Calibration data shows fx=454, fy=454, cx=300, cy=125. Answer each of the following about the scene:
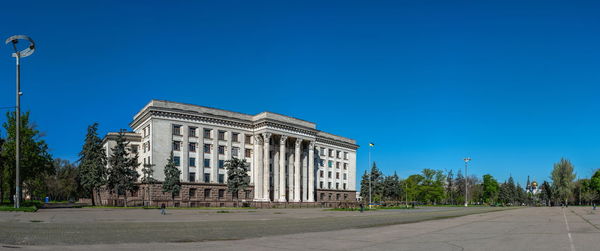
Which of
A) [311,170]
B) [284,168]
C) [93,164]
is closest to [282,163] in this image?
[284,168]

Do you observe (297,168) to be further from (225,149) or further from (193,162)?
(193,162)

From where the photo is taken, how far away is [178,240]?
46.7 ft

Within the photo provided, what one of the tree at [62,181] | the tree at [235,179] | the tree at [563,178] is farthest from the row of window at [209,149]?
the tree at [563,178]

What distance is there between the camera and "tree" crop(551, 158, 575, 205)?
132125mm

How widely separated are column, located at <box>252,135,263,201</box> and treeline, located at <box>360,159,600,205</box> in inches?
839

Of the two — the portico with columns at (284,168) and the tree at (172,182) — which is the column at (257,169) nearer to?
the portico with columns at (284,168)

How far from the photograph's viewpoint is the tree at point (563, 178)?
132125 millimetres

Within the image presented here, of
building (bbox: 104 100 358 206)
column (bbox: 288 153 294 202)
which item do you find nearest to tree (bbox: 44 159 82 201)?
building (bbox: 104 100 358 206)

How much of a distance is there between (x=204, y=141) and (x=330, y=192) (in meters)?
36.1

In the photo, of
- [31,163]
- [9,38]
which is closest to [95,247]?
[9,38]

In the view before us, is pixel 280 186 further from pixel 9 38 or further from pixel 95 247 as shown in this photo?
pixel 95 247

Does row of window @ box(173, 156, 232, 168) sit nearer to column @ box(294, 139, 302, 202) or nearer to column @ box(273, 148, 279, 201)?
column @ box(273, 148, 279, 201)

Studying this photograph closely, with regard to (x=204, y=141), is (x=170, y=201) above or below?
below

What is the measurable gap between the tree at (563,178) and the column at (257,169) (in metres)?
99.5
